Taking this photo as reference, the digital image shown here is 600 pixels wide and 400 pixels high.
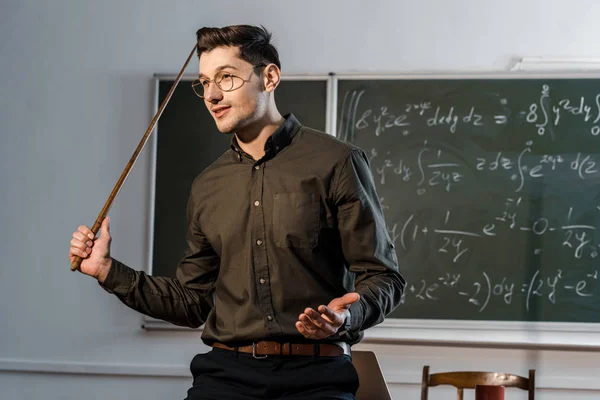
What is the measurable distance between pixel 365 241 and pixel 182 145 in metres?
1.77

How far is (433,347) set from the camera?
3.14 m

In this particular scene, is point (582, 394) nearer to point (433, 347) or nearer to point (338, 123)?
point (433, 347)

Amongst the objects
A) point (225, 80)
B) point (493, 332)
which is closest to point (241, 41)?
point (225, 80)

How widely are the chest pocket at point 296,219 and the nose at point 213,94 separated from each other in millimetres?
282

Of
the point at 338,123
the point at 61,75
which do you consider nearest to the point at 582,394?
the point at 338,123

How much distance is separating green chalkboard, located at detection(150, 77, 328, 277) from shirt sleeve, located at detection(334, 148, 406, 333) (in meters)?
1.48

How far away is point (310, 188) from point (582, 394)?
6.44 feet

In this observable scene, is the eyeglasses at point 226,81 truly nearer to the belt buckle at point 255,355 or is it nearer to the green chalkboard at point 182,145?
the belt buckle at point 255,355

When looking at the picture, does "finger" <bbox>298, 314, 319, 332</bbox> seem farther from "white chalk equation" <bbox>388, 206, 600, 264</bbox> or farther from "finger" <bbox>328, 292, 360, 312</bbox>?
"white chalk equation" <bbox>388, 206, 600, 264</bbox>

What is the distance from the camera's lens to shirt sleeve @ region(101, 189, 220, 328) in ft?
6.02

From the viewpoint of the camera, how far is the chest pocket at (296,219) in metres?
1.75

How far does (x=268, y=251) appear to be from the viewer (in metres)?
1.76

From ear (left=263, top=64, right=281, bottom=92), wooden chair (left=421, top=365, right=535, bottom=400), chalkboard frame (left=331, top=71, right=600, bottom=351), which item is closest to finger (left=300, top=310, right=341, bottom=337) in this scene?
ear (left=263, top=64, right=281, bottom=92)

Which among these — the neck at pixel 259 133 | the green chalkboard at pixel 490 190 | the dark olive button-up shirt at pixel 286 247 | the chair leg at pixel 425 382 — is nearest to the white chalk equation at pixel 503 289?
the green chalkboard at pixel 490 190
